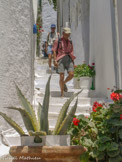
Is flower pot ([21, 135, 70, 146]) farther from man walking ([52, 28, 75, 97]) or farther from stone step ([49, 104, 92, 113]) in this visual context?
man walking ([52, 28, 75, 97])

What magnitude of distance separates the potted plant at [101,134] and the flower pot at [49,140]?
0.42 ft

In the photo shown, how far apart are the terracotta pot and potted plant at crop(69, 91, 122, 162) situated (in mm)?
103

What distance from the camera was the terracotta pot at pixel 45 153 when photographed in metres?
1.55

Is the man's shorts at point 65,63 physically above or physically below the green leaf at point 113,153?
above

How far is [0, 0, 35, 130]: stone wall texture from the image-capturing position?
2.43 meters

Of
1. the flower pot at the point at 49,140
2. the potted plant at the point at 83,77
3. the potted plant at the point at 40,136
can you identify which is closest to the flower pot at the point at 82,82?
the potted plant at the point at 83,77

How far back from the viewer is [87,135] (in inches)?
69.7

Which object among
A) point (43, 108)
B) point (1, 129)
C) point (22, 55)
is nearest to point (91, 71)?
point (22, 55)

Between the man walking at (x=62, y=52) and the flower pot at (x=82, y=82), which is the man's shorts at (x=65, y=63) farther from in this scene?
the flower pot at (x=82, y=82)

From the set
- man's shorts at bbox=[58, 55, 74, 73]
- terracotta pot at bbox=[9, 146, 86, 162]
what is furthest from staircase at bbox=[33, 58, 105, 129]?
terracotta pot at bbox=[9, 146, 86, 162]

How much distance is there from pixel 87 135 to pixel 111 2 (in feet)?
9.05

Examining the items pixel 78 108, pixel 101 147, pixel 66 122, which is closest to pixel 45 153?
pixel 66 122

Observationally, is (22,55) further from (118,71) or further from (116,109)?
(118,71)

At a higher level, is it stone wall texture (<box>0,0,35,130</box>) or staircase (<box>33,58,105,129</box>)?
stone wall texture (<box>0,0,35,130</box>)
